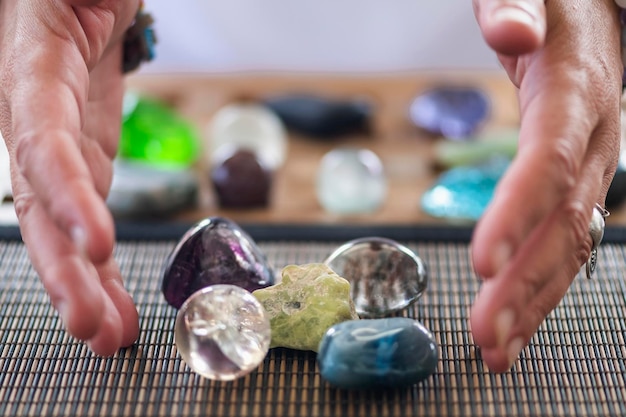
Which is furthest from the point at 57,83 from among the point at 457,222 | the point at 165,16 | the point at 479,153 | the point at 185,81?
the point at 165,16

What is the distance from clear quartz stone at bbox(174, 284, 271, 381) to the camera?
433 millimetres

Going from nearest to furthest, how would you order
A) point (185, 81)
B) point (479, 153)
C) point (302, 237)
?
point (302, 237) < point (479, 153) < point (185, 81)

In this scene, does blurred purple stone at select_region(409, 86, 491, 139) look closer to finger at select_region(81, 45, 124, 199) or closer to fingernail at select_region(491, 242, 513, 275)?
finger at select_region(81, 45, 124, 199)

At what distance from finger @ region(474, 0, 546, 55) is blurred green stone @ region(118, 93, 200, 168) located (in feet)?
2.10

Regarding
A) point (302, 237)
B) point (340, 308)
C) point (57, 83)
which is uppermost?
point (57, 83)

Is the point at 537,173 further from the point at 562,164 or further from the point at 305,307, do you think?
the point at 305,307

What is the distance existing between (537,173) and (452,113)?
0.67 m

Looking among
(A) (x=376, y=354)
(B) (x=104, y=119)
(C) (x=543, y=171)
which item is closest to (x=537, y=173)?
(C) (x=543, y=171)

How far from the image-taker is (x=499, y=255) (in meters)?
0.38

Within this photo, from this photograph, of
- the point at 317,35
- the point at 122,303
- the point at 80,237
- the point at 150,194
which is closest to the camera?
the point at 80,237

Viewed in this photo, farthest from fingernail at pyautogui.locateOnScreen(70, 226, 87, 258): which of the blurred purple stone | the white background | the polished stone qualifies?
the white background

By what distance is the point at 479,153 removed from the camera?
3.26 feet

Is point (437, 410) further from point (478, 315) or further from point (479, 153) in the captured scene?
point (479, 153)

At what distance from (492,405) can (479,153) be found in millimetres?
591
